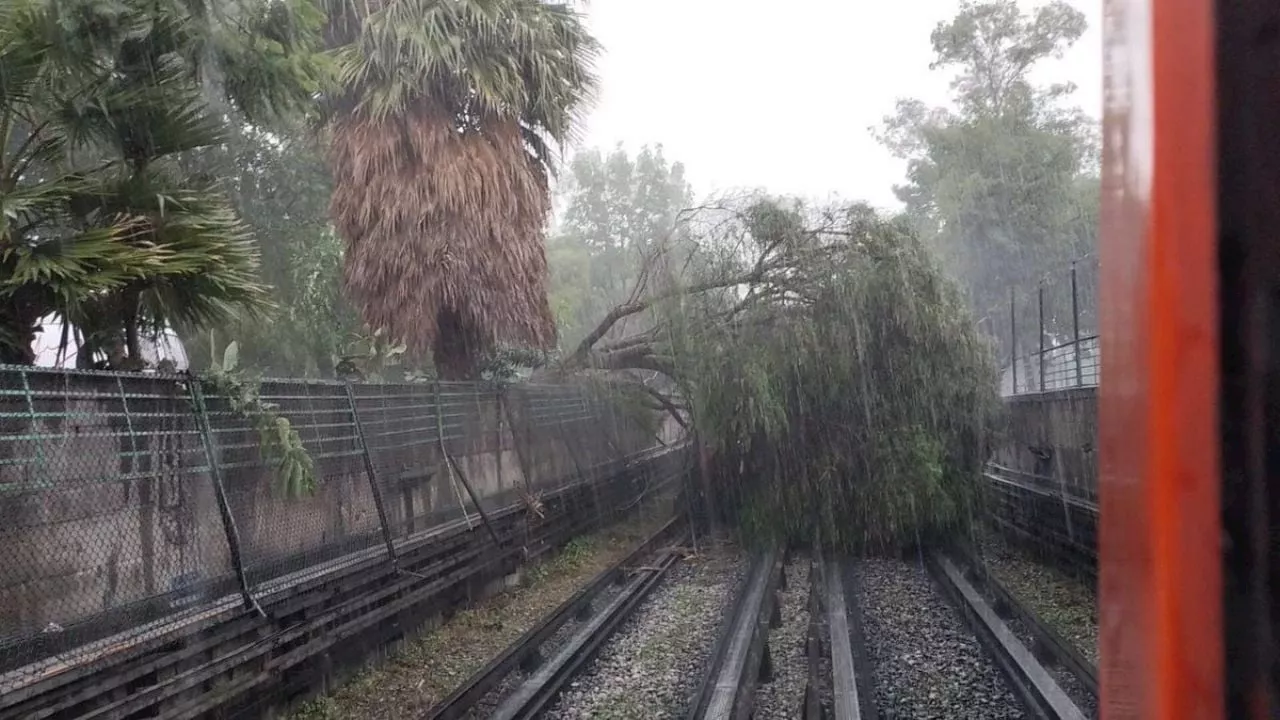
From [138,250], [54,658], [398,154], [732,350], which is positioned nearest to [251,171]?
[398,154]

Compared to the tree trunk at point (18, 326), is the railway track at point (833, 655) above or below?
below

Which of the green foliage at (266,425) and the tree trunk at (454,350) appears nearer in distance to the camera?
the green foliage at (266,425)

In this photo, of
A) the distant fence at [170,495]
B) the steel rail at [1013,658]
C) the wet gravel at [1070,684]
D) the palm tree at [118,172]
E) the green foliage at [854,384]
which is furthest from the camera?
the green foliage at [854,384]

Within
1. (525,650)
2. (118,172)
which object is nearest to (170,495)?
(118,172)

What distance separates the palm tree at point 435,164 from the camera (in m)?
12.1

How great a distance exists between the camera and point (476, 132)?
12906 millimetres

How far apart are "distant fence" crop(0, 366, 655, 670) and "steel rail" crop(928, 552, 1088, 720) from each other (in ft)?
16.9

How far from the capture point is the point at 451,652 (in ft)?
29.4

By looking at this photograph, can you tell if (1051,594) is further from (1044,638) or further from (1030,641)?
(1044,638)

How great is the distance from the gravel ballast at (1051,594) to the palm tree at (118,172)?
22.9 ft

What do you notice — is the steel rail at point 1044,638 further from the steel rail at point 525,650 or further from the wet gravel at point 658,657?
the steel rail at point 525,650

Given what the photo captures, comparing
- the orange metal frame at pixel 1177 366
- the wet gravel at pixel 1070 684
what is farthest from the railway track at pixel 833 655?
the orange metal frame at pixel 1177 366

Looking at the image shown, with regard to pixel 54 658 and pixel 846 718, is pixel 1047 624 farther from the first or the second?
pixel 54 658

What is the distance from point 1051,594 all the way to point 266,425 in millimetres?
7835
